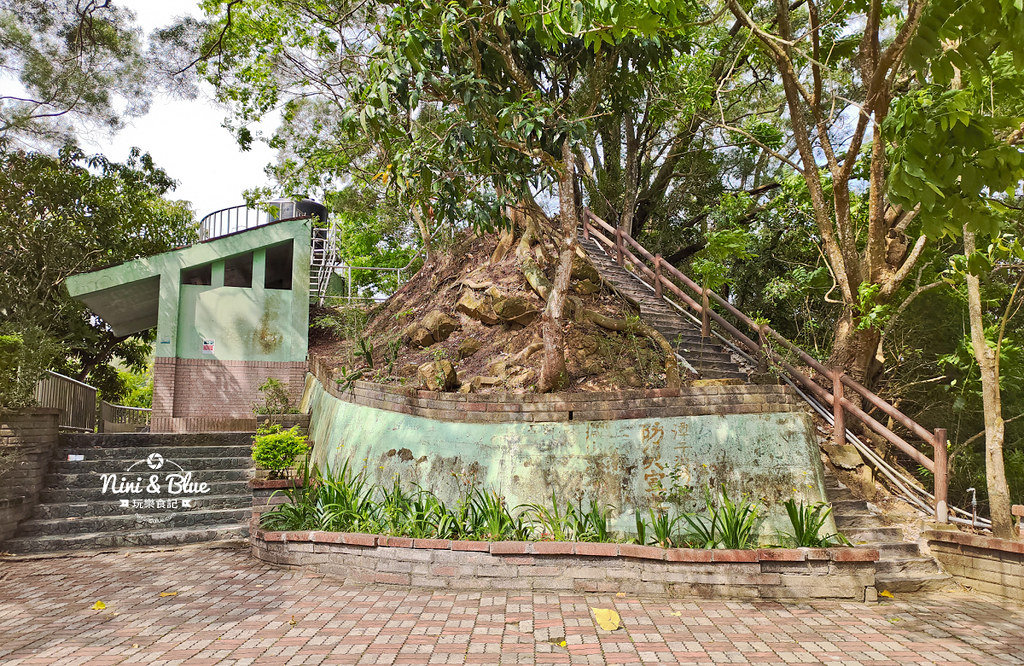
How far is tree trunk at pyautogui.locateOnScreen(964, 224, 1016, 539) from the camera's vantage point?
241 inches

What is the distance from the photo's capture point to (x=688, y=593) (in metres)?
5.64

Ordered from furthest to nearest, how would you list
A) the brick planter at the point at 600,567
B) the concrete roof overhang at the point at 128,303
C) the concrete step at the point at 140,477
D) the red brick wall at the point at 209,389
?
the concrete roof overhang at the point at 128,303
the red brick wall at the point at 209,389
the concrete step at the point at 140,477
the brick planter at the point at 600,567

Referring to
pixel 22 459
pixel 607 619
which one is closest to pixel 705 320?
pixel 607 619

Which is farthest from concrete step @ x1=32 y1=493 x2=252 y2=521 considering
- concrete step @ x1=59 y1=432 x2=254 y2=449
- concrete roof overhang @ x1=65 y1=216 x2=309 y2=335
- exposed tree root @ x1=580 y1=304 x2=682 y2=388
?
exposed tree root @ x1=580 y1=304 x2=682 y2=388

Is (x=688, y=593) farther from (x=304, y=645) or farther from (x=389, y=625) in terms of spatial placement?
(x=304, y=645)

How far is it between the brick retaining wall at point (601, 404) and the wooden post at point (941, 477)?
1.32m

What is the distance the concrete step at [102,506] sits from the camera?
8.38m

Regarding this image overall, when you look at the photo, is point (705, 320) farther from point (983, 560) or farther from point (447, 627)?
point (447, 627)

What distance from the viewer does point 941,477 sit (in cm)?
646

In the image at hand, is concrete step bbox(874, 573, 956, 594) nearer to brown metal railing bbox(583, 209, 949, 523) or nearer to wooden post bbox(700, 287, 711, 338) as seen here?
brown metal railing bbox(583, 209, 949, 523)

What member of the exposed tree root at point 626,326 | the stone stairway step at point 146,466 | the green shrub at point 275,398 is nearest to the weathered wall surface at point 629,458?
the exposed tree root at point 626,326

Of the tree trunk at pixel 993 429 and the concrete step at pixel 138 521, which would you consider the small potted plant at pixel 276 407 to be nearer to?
the concrete step at pixel 138 521

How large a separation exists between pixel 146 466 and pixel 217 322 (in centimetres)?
485

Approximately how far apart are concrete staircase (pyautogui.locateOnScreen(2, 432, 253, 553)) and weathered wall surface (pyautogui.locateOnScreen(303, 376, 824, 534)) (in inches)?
121
